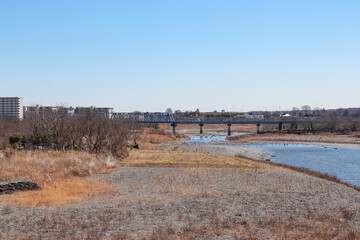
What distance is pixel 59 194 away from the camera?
24.8 metres

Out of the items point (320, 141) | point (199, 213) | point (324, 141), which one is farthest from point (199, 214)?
point (320, 141)

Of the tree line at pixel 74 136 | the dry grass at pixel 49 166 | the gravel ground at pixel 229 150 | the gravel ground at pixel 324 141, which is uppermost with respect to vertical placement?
the tree line at pixel 74 136

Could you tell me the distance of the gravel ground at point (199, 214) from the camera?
1666 centimetres

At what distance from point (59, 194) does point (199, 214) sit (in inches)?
372

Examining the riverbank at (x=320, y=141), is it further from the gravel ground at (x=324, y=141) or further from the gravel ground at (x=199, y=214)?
the gravel ground at (x=199, y=214)

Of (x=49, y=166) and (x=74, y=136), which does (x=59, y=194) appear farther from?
(x=74, y=136)

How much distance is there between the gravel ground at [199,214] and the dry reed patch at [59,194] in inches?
43.9

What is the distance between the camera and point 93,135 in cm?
5159

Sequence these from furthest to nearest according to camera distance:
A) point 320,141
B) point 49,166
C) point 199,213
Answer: point 320,141 < point 49,166 < point 199,213

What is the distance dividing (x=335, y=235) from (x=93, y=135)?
127 ft

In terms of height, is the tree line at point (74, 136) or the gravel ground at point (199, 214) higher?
the tree line at point (74, 136)

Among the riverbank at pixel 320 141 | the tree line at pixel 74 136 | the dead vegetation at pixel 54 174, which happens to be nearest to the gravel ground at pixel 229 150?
the tree line at pixel 74 136

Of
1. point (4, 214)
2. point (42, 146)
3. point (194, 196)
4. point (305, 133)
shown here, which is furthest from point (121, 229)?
point (305, 133)

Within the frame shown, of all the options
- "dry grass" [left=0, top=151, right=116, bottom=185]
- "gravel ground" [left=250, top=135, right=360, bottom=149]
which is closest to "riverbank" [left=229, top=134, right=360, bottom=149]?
"gravel ground" [left=250, top=135, right=360, bottom=149]
